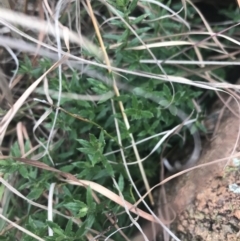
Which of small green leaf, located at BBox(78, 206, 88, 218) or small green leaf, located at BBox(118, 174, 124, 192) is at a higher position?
small green leaf, located at BBox(118, 174, 124, 192)

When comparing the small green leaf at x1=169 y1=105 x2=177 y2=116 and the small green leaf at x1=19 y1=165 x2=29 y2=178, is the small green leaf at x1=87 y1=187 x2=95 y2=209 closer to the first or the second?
the small green leaf at x1=19 y1=165 x2=29 y2=178

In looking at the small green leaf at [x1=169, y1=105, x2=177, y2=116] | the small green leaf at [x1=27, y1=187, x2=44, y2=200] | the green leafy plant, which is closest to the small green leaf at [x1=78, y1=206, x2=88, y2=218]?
the green leafy plant

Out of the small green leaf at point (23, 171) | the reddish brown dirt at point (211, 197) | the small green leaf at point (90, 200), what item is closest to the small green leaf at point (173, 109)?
the reddish brown dirt at point (211, 197)

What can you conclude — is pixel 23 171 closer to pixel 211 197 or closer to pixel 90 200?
pixel 90 200

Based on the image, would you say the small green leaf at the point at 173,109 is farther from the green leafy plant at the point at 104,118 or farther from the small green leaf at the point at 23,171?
the small green leaf at the point at 23,171

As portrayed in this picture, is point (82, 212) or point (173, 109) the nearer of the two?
point (82, 212)

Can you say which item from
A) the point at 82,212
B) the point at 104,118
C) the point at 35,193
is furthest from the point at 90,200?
the point at 104,118

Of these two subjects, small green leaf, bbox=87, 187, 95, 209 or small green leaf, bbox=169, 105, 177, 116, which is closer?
small green leaf, bbox=87, 187, 95, 209

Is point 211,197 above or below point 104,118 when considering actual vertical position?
below

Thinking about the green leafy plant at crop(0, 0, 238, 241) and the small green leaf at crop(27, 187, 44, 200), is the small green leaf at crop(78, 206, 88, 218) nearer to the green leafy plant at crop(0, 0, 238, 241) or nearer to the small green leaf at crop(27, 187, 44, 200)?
the green leafy plant at crop(0, 0, 238, 241)

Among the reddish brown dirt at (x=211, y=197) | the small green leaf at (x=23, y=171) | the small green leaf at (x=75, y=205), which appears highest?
the small green leaf at (x=23, y=171)

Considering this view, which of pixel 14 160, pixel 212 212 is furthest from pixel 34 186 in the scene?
pixel 212 212

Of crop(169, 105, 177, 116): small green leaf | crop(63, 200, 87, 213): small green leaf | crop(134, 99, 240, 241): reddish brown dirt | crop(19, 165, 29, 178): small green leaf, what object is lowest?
crop(134, 99, 240, 241): reddish brown dirt
